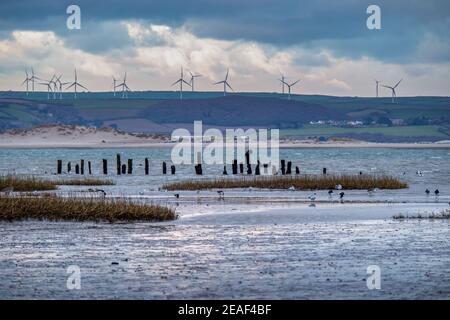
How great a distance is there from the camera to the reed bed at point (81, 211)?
41.3m

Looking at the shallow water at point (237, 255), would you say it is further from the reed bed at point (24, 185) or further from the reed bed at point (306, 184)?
the reed bed at point (24, 185)

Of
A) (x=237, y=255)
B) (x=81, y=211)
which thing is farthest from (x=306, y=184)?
(x=237, y=255)

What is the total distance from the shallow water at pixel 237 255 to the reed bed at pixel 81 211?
97cm

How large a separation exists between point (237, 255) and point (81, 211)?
1214 centimetres

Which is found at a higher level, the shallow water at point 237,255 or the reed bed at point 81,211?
the reed bed at point 81,211

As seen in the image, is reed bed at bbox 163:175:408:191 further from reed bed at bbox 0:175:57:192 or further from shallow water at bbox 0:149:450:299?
shallow water at bbox 0:149:450:299

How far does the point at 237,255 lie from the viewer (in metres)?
30.7

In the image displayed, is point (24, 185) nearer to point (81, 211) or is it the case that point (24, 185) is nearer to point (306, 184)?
point (306, 184)

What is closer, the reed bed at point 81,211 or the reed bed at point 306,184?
the reed bed at point 81,211

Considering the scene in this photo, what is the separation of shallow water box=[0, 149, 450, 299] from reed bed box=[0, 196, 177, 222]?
97cm

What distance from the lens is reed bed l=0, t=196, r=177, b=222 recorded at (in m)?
41.3

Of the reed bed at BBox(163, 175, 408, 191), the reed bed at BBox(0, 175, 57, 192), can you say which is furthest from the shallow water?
the reed bed at BBox(0, 175, 57, 192)

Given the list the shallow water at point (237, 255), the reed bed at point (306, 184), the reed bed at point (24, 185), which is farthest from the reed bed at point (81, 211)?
the reed bed at point (306, 184)
